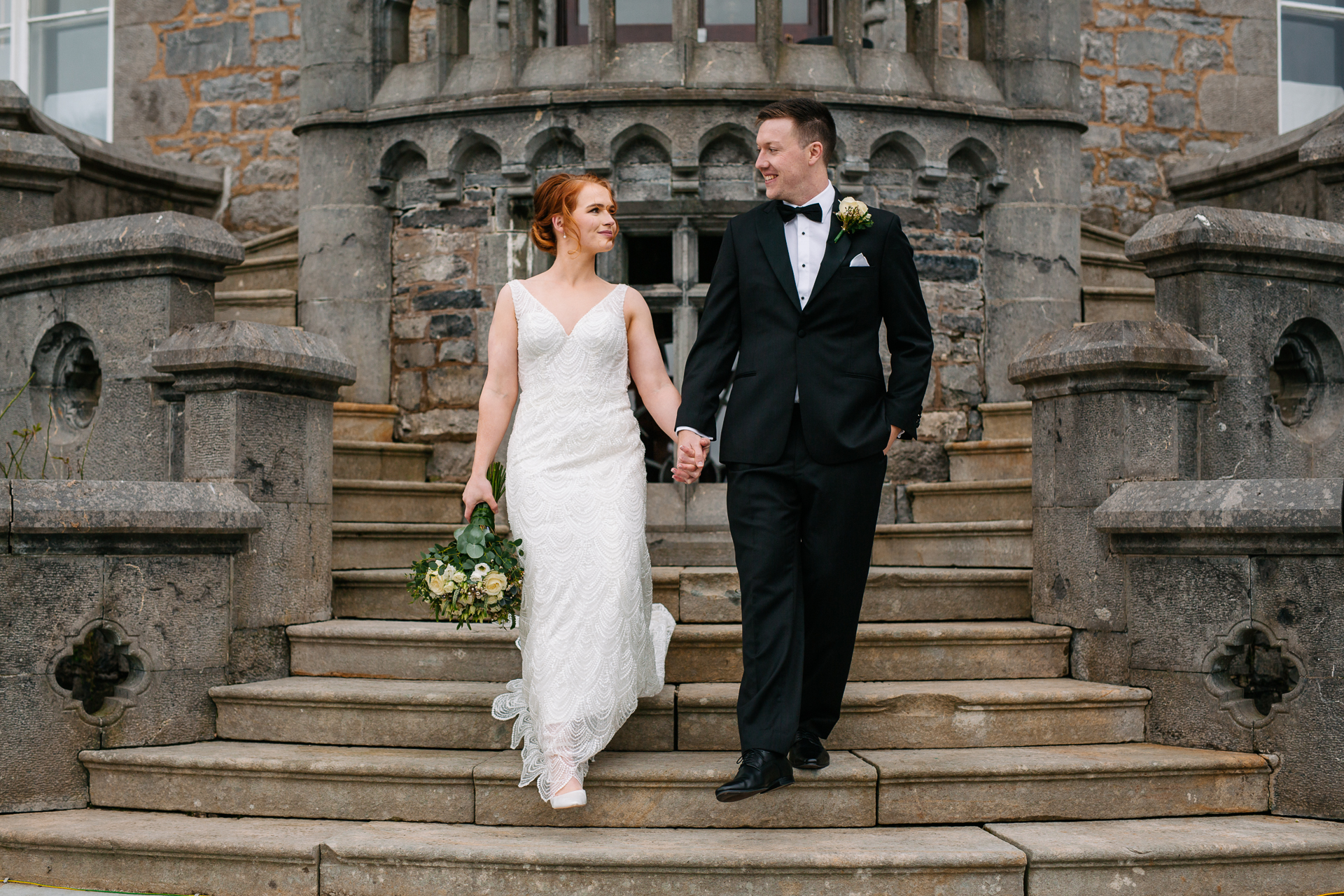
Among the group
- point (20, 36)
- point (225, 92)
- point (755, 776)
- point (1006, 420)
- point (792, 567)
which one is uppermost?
point (20, 36)

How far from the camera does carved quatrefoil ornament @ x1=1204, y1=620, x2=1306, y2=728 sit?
12.7 feet

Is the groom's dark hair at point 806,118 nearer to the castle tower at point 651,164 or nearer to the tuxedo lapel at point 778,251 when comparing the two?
the tuxedo lapel at point 778,251

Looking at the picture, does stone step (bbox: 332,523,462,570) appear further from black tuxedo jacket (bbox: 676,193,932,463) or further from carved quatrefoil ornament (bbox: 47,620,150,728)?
black tuxedo jacket (bbox: 676,193,932,463)

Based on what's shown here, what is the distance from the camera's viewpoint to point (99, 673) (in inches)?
161

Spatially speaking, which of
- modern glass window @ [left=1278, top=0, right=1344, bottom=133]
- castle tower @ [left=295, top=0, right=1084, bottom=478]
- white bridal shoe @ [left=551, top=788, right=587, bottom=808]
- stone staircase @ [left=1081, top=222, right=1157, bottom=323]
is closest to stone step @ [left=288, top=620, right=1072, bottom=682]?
white bridal shoe @ [left=551, top=788, right=587, bottom=808]

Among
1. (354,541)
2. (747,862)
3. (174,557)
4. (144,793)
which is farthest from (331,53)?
(747,862)

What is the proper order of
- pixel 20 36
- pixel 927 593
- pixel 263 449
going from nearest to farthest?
pixel 263 449 → pixel 927 593 → pixel 20 36

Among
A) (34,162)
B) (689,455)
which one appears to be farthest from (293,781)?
(34,162)

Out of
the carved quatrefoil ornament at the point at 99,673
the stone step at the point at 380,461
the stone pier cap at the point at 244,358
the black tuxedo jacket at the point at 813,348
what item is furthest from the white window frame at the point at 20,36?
the black tuxedo jacket at the point at 813,348

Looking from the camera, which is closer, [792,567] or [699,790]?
[792,567]

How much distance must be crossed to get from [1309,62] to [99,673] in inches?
386

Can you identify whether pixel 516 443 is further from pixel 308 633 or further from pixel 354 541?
pixel 354 541

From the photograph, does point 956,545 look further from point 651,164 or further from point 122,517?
point 122,517

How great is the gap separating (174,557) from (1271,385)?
4.36m
